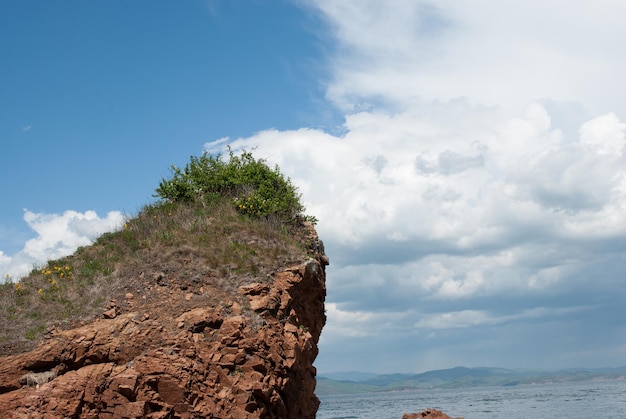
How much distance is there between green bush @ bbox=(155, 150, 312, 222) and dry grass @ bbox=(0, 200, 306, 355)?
1.09 m

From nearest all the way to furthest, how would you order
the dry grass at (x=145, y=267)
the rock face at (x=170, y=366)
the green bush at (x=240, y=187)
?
the rock face at (x=170, y=366) → the dry grass at (x=145, y=267) → the green bush at (x=240, y=187)

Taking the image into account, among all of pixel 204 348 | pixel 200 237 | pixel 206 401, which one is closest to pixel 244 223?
pixel 200 237

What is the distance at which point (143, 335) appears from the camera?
14.8 metres

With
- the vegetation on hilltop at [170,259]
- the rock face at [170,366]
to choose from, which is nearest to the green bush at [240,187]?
the vegetation on hilltop at [170,259]

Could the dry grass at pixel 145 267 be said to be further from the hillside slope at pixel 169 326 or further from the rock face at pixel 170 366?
Answer: the rock face at pixel 170 366

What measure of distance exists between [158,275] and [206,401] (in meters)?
4.46

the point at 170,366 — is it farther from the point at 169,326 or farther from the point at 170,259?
the point at 170,259

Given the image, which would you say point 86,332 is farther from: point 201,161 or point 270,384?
point 201,161

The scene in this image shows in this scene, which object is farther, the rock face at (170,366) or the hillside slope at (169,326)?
the hillside slope at (169,326)

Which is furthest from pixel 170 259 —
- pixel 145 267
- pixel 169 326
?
pixel 169 326

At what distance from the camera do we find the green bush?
21938 mm

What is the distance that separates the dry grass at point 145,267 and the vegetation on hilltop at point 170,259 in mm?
29

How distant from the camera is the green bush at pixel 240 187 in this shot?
72.0 ft

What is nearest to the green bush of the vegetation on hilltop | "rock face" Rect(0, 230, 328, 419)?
the vegetation on hilltop
